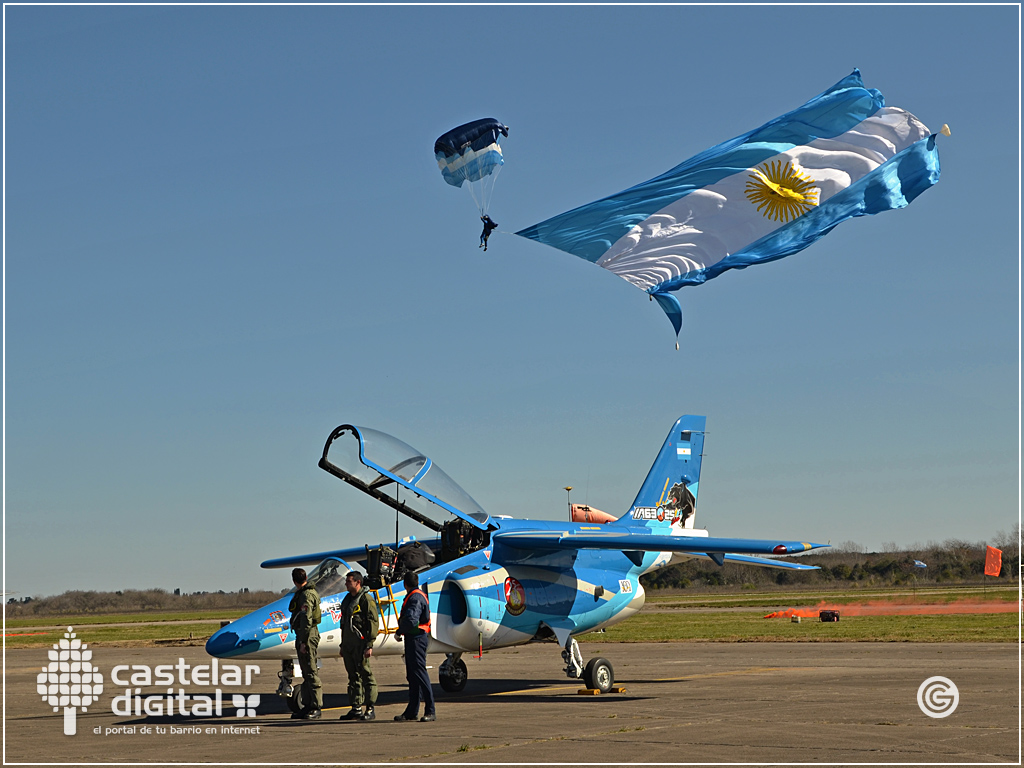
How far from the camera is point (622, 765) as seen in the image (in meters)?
8.72

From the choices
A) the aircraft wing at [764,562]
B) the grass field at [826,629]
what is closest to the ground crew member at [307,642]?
the aircraft wing at [764,562]

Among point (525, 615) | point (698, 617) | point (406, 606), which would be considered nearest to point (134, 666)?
point (525, 615)

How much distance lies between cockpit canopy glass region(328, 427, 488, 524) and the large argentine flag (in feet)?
12.7

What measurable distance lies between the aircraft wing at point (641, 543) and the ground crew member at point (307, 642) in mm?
4127

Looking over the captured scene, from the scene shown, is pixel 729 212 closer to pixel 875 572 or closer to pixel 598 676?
pixel 598 676

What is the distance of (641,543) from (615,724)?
429 cm

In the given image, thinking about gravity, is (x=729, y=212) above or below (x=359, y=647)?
above

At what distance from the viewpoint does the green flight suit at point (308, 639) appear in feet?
41.8

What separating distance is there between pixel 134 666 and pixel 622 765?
19975 mm

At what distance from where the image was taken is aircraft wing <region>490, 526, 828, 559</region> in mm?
14892

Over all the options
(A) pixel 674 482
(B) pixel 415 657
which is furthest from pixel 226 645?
(A) pixel 674 482

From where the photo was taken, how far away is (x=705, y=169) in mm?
15680

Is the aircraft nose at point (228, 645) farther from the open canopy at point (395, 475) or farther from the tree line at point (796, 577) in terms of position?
the tree line at point (796, 577)

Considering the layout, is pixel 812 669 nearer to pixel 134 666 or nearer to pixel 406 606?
pixel 406 606
